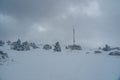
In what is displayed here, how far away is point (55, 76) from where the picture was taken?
50.0ft

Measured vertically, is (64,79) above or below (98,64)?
below

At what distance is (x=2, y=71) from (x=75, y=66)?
9.81m

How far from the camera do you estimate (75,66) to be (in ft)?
61.6

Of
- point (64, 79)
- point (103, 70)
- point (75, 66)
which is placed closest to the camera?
point (64, 79)

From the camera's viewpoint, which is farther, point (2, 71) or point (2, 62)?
point (2, 62)

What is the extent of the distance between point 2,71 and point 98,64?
13416mm

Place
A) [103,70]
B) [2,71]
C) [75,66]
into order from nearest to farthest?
[2,71] → [103,70] → [75,66]

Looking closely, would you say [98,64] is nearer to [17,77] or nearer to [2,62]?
[17,77]

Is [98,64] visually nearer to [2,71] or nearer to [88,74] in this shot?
[88,74]

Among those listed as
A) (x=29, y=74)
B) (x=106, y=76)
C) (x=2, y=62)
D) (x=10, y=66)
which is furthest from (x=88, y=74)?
(x=2, y=62)

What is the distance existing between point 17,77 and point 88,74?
8485mm

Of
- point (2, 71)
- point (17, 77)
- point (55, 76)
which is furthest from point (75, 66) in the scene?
point (2, 71)

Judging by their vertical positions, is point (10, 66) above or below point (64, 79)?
above

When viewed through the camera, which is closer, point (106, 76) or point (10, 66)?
point (106, 76)
